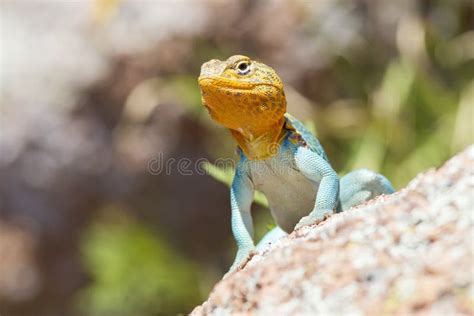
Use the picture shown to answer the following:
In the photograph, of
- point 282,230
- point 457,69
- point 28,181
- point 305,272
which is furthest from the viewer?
point 28,181

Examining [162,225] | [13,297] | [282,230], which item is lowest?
[282,230]

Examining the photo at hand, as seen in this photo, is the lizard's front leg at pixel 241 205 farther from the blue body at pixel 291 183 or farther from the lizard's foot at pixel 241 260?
the lizard's foot at pixel 241 260

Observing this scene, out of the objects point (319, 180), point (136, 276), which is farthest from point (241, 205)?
point (136, 276)

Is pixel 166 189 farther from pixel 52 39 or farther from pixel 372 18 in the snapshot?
pixel 372 18

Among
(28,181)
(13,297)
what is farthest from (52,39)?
(13,297)

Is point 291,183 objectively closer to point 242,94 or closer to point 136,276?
point 242,94

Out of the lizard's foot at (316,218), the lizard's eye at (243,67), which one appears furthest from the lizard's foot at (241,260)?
the lizard's eye at (243,67)
